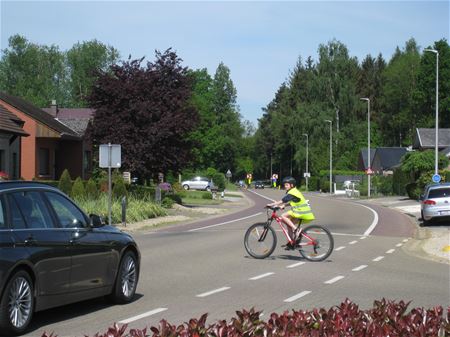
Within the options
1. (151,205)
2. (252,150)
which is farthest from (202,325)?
(252,150)

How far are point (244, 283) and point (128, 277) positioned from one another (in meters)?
2.52

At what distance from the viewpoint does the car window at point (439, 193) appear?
27119 millimetres

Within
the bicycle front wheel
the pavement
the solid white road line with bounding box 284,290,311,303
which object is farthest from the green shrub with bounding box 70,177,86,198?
the solid white road line with bounding box 284,290,311,303

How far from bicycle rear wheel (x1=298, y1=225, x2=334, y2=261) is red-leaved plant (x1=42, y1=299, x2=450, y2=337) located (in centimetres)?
915

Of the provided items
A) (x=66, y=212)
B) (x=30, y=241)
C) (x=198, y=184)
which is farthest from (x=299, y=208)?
(x=198, y=184)

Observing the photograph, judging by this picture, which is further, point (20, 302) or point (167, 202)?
point (167, 202)

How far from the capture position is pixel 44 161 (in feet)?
150

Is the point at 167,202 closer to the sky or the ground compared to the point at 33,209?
closer to the ground

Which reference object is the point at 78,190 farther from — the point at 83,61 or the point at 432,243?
the point at 83,61

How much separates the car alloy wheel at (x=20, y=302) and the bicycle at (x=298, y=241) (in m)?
7.90

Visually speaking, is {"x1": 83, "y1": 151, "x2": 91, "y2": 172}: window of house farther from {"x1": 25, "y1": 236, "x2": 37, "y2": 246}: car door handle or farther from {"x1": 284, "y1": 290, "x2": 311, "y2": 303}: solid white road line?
{"x1": 25, "y1": 236, "x2": 37, "y2": 246}: car door handle

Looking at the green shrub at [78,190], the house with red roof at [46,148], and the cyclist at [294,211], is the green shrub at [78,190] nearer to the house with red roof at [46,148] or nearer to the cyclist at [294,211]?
the house with red roof at [46,148]

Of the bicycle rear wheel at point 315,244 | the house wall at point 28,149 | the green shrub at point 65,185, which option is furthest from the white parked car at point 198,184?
the bicycle rear wheel at point 315,244

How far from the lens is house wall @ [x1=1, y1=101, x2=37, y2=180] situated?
1693 inches
